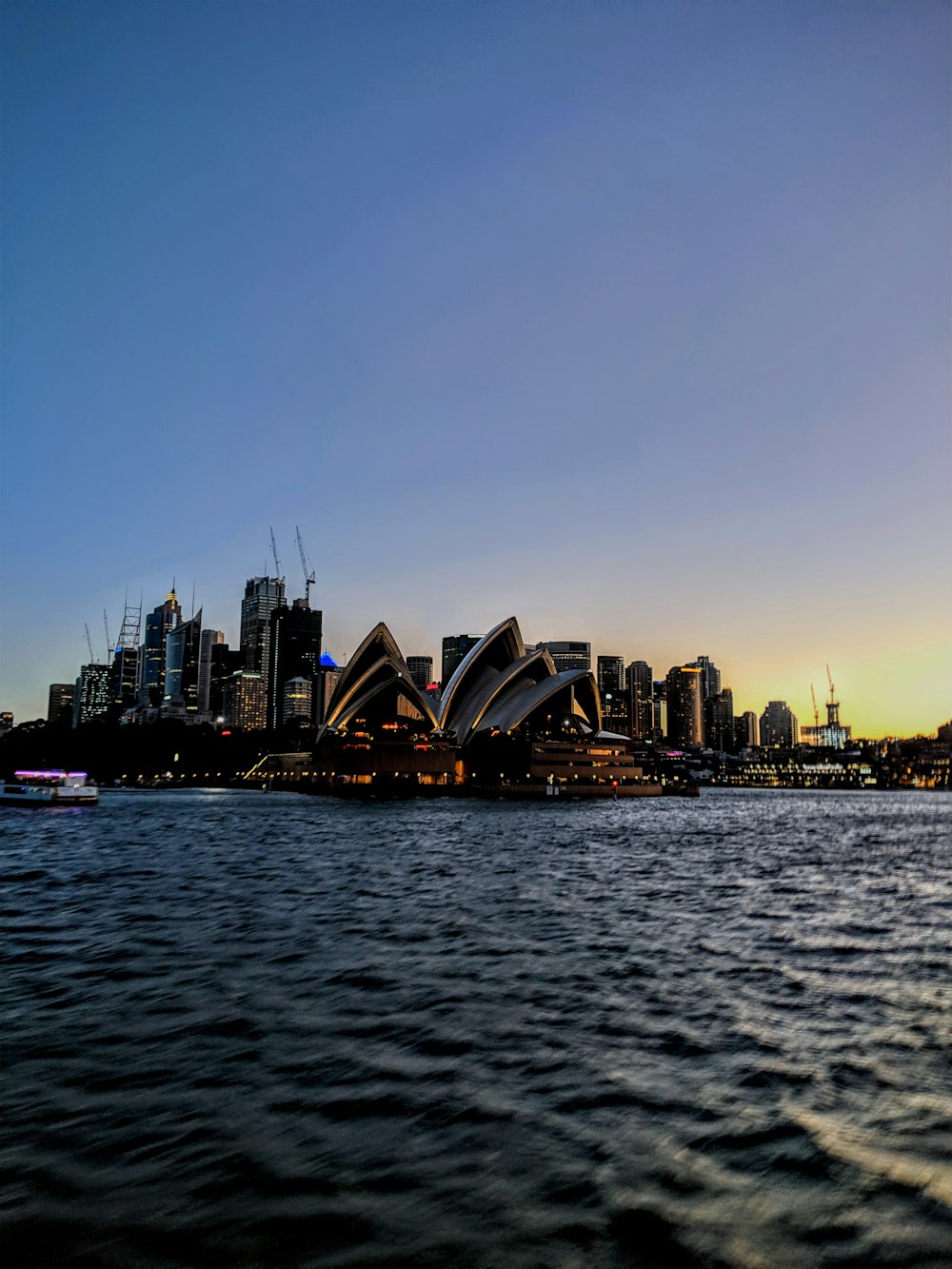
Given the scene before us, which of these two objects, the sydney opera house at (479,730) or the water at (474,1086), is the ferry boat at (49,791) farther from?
the water at (474,1086)

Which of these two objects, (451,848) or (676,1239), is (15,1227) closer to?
(676,1239)

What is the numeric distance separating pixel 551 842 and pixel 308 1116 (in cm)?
4088

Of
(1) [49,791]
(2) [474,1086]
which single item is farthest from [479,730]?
(2) [474,1086]

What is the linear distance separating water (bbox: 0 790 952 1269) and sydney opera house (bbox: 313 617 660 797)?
100 m

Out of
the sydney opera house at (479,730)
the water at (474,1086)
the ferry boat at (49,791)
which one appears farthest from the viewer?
the sydney opera house at (479,730)

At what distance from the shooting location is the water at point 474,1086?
5.57 metres

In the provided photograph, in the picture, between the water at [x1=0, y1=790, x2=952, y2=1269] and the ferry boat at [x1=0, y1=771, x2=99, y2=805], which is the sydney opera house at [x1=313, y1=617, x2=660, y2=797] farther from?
the water at [x1=0, y1=790, x2=952, y2=1269]

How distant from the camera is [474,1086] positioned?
27.5 feet

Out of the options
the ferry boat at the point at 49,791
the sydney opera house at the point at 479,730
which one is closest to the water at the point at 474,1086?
the ferry boat at the point at 49,791

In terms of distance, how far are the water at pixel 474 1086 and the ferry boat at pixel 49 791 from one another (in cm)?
6552

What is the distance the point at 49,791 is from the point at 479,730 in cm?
6348

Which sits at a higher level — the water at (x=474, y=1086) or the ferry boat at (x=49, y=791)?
the ferry boat at (x=49, y=791)

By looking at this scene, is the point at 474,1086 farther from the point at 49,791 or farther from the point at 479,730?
the point at 479,730

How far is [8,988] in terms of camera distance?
12.6 m
